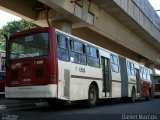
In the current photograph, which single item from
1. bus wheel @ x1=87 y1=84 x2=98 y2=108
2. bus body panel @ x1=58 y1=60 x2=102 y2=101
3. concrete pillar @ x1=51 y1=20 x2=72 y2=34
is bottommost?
bus wheel @ x1=87 y1=84 x2=98 y2=108

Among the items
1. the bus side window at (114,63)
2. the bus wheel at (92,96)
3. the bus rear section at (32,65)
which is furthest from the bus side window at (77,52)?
the bus side window at (114,63)

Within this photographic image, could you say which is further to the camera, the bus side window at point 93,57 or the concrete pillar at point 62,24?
the concrete pillar at point 62,24

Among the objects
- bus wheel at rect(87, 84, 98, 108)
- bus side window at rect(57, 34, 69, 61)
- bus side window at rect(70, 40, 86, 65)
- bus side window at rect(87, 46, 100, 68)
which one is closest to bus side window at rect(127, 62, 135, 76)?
bus side window at rect(87, 46, 100, 68)

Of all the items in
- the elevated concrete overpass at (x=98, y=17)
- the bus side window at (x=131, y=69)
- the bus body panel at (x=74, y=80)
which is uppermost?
the elevated concrete overpass at (x=98, y=17)

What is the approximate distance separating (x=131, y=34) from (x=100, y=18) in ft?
27.5

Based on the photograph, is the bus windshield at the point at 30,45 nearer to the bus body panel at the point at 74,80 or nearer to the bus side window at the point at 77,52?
the bus body panel at the point at 74,80

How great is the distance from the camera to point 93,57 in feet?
56.3

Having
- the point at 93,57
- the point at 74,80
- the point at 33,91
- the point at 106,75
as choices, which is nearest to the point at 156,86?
the point at 106,75

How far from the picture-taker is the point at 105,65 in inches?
742

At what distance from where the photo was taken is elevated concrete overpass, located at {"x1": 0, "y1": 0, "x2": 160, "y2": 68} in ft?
67.1

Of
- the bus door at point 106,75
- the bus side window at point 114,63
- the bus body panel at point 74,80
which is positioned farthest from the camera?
the bus side window at point 114,63

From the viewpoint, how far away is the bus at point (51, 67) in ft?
44.4

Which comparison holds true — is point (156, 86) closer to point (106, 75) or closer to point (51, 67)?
point (106, 75)

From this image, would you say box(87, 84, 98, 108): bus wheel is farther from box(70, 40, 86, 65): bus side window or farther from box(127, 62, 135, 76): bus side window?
box(127, 62, 135, 76): bus side window
